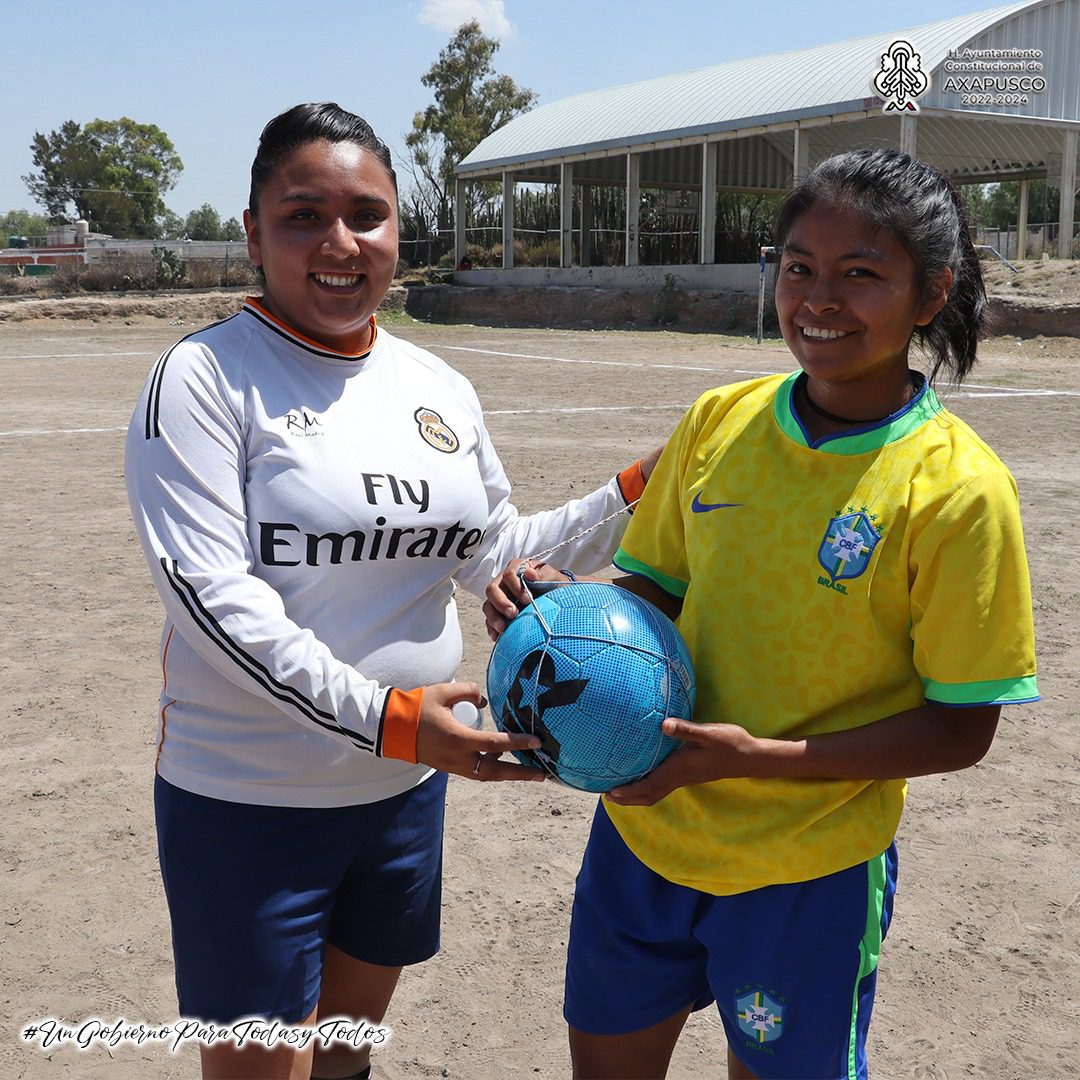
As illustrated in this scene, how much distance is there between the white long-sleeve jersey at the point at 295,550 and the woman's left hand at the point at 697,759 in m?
0.41

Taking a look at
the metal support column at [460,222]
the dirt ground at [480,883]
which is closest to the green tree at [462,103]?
the metal support column at [460,222]

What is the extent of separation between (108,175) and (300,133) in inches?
3414

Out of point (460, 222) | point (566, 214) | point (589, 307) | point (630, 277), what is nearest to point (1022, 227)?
point (630, 277)

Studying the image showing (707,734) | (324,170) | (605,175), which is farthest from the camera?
(605,175)

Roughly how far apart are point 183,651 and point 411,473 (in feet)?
1.72

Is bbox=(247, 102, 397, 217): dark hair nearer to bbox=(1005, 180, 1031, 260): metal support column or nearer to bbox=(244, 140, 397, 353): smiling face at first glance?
bbox=(244, 140, 397, 353): smiling face

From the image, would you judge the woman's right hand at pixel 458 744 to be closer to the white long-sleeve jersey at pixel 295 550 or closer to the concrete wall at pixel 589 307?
the white long-sleeve jersey at pixel 295 550

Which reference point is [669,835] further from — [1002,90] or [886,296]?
[1002,90]

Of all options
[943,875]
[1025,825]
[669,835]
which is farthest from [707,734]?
[1025,825]

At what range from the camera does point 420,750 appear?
2004mm

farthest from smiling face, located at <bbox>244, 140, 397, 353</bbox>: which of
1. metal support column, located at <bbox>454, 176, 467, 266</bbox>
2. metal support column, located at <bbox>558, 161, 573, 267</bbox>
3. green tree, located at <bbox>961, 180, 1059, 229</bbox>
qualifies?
green tree, located at <bbox>961, 180, 1059, 229</bbox>

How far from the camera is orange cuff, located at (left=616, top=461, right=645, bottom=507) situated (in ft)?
8.94

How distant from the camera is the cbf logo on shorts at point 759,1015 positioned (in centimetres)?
198

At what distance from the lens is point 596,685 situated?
77.4 inches
